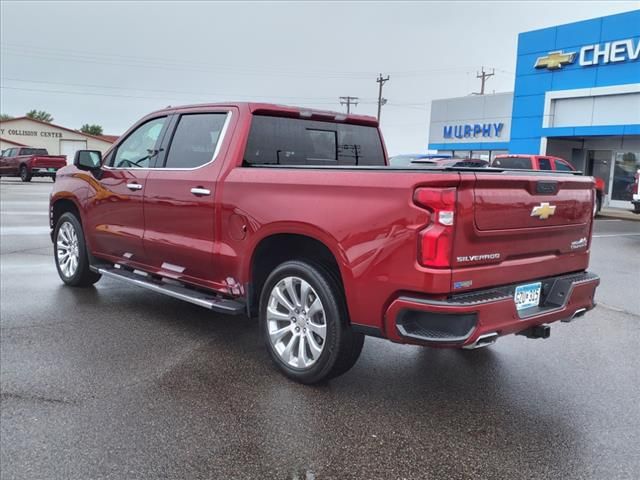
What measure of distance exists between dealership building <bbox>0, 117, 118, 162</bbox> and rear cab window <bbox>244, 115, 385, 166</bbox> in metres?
55.6

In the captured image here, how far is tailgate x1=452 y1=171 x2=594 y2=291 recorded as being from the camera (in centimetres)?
342

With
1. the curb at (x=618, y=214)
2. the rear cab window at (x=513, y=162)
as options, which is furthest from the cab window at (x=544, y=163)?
the curb at (x=618, y=214)

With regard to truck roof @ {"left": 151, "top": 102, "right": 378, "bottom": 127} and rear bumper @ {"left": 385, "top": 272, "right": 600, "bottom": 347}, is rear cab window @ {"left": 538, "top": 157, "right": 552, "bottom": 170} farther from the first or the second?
rear bumper @ {"left": 385, "top": 272, "right": 600, "bottom": 347}

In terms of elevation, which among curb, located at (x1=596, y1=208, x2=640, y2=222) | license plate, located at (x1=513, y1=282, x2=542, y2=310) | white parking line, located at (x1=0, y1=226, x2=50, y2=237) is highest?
license plate, located at (x1=513, y1=282, x2=542, y2=310)

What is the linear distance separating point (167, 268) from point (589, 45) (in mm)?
23596

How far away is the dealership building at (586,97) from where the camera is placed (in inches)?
888

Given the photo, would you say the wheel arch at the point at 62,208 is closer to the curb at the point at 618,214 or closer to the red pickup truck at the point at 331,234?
the red pickup truck at the point at 331,234

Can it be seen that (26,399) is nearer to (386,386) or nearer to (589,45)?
(386,386)

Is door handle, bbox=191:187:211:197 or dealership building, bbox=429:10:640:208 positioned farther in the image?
dealership building, bbox=429:10:640:208

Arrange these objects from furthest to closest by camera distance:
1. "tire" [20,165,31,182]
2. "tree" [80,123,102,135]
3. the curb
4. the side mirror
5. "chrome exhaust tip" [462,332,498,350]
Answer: "tree" [80,123,102,135] → "tire" [20,165,31,182] → the curb → the side mirror → "chrome exhaust tip" [462,332,498,350]

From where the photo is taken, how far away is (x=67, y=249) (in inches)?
276

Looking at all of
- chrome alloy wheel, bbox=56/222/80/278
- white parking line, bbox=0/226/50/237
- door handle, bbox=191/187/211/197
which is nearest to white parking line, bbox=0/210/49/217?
white parking line, bbox=0/226/50/237

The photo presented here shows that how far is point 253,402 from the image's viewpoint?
3.88 metres

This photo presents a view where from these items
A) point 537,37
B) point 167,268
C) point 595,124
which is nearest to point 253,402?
point 167,268
